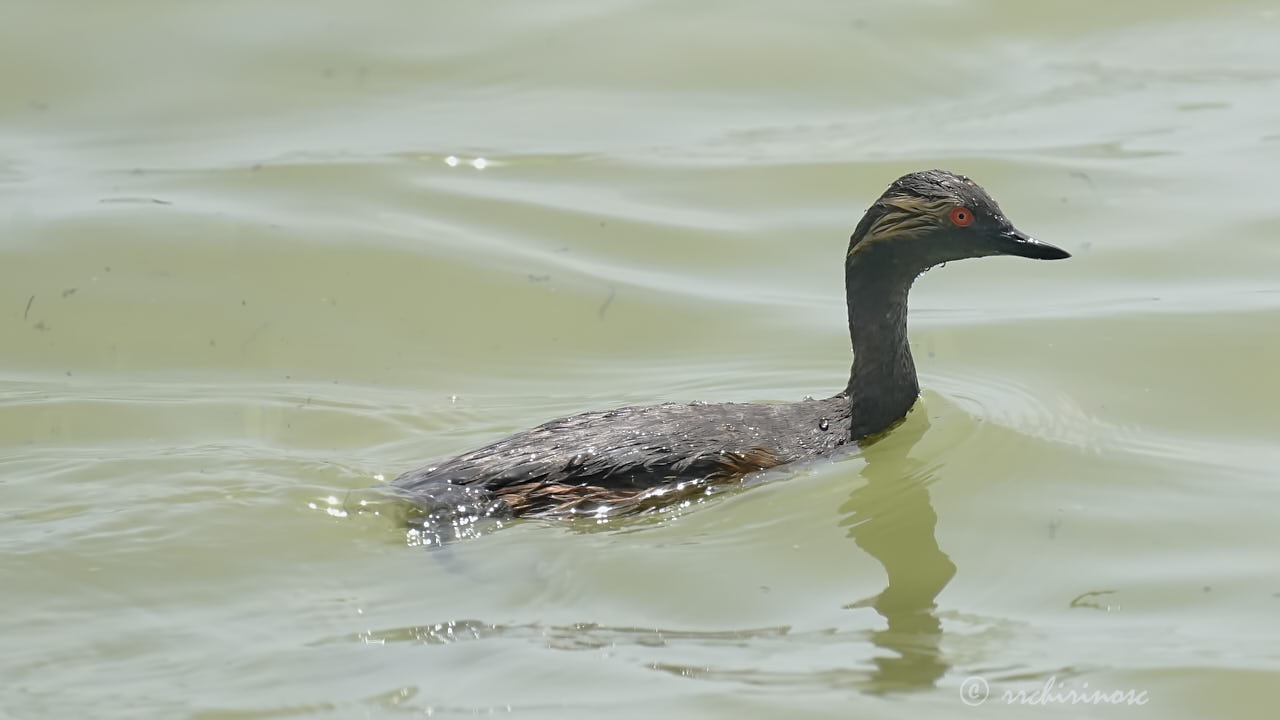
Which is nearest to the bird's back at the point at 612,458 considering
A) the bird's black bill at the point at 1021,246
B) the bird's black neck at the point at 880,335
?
the bird's black neck at the point at 880,335

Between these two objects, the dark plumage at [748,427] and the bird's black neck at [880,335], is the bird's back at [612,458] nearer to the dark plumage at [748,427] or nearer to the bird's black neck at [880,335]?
the dark plumage at [748,427]

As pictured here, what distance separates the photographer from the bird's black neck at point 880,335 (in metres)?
7.74

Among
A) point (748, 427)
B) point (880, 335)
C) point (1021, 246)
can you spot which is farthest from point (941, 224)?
point (748, 427)

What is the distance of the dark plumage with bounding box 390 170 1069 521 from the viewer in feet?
22.0

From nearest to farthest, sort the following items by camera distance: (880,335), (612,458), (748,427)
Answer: (612,458) < (748,427) < (880,335)

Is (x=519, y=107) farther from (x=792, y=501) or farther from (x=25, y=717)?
(x=25, y=717)

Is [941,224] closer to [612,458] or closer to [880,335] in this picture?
[880,335]

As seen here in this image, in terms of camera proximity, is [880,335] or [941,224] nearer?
[941,224]

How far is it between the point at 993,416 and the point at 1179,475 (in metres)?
1.00

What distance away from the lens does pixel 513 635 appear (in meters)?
5.71

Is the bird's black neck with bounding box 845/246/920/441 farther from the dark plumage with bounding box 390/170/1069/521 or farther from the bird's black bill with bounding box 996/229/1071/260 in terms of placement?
the bird's black bill with bounding box 996/229/1071/260

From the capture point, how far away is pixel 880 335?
776 cm

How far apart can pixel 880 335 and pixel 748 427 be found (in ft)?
3.03

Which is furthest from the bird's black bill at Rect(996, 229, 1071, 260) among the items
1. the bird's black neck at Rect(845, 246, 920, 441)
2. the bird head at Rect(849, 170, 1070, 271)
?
the bird's black neck at Rect(845, 246, 920, 441)
